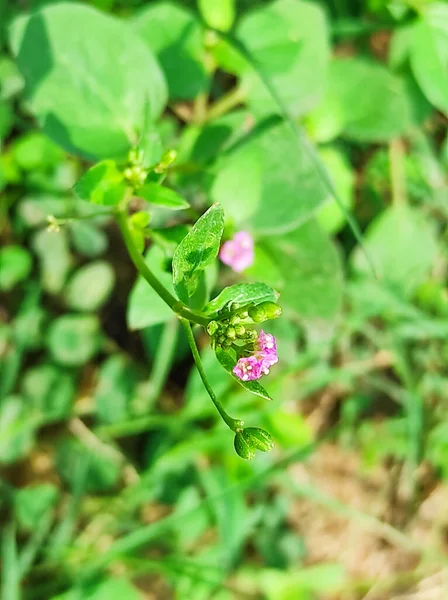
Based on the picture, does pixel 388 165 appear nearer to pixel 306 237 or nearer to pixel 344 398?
pixel 306 237

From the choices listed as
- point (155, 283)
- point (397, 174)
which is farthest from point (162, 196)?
point (397, 174)

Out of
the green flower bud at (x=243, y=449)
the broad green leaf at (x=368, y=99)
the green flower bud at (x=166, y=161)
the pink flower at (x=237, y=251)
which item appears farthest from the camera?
the broad green leaf at (x=368, y=99)

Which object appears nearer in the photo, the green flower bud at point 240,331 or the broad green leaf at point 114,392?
the green flower bud at point 240,331

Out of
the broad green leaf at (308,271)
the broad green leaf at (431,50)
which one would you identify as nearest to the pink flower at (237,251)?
the broad green leaf at (308,271)

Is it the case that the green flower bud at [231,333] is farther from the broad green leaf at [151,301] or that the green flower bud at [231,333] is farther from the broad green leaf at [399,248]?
the broad green leaf at [399,248]

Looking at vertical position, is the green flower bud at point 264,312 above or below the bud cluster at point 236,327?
above

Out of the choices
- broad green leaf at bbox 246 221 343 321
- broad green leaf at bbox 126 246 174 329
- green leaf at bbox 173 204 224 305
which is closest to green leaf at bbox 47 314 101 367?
broad green leaf at bbox 246 221 343 321

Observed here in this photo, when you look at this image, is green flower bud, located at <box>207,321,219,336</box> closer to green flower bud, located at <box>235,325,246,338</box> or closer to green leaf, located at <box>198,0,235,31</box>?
green flower bud, located at <box>235,325,246,338</box>
